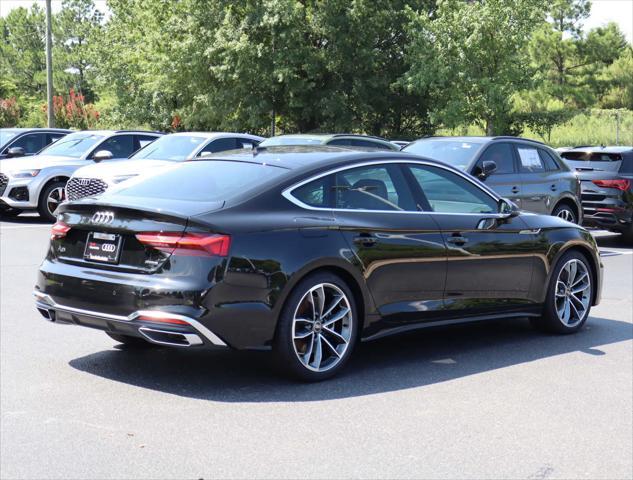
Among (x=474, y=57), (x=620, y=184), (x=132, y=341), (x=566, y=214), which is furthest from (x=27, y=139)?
(x=474, y=57)

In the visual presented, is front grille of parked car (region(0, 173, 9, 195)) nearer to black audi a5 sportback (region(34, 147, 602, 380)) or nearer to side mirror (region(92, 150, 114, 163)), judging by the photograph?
side mirror (region(92, 150, 114, 163))

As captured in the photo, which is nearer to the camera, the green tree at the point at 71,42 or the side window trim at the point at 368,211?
the side window trim at the point at 368,211

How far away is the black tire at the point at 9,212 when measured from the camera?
20.8m

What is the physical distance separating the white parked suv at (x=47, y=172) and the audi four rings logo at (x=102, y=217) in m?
12.1

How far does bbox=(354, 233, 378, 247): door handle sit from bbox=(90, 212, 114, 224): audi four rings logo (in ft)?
5.35

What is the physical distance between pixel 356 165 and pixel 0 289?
489cm

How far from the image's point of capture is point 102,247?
21.4ft

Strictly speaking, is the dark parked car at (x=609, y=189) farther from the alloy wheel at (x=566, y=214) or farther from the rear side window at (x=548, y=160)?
the rear side window at (x=548, y=160)

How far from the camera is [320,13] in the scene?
1731 inches

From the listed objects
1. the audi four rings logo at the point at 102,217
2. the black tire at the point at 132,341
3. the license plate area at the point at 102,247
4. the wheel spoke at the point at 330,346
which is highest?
the audi four rings logo at the point at 102,217

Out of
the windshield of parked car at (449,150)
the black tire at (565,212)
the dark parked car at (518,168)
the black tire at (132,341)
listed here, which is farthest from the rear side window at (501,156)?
the black tire at (132,341)

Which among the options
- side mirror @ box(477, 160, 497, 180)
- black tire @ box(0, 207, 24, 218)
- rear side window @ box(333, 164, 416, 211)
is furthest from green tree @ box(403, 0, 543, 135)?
rear side window @ box(333, 164, 416, 211)

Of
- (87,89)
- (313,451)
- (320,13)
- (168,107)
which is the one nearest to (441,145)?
(313,451)

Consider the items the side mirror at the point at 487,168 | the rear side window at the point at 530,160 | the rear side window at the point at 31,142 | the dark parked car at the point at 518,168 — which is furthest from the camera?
the rear side window at the point at 31,142
